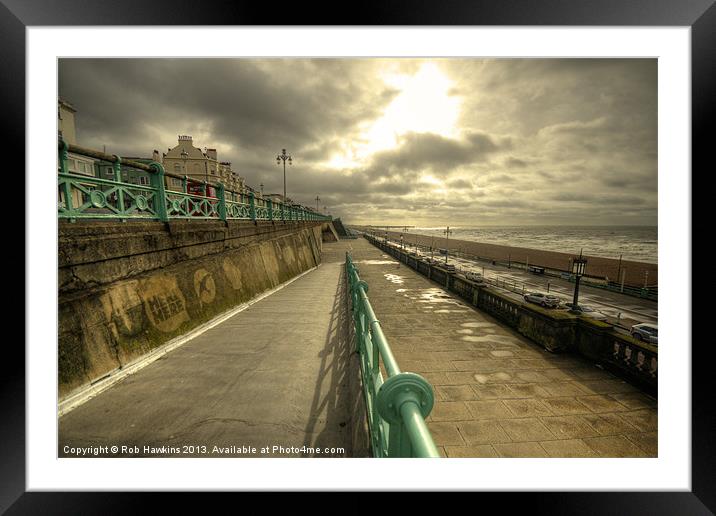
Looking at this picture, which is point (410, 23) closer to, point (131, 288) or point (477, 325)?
point (131, 288)

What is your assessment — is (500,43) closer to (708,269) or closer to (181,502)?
(708,269)

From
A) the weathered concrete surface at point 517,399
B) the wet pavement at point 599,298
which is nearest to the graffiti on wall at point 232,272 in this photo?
the weathered concrete surface at point 517,399

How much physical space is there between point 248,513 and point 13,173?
3.11 m

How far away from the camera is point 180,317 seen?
414 cm

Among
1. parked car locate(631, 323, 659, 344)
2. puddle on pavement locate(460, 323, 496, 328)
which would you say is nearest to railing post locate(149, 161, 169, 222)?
puddle on pavement locate(460, 323, 496, 328)

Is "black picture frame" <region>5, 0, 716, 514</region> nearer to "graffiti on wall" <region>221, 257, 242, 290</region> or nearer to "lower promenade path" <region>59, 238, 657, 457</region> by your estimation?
"lower promenade path" <region>59, 238, 657, 457</region>

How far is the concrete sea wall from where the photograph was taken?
8.77 ft

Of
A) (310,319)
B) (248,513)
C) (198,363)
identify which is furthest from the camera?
(310,319)

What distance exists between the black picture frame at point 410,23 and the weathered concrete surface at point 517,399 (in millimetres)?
2197

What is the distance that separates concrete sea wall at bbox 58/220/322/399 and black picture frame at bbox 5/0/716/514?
0.80 m

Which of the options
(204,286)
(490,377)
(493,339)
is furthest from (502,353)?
(204,286)

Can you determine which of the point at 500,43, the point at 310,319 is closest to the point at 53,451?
the point at 310,319

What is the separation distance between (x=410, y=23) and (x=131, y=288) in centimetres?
437

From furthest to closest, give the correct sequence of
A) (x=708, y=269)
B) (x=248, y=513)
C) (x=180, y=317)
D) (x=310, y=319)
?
(x=310, y=319) < (x=180, y=317) < (x=708, y=269) < (x=248, y=513)
